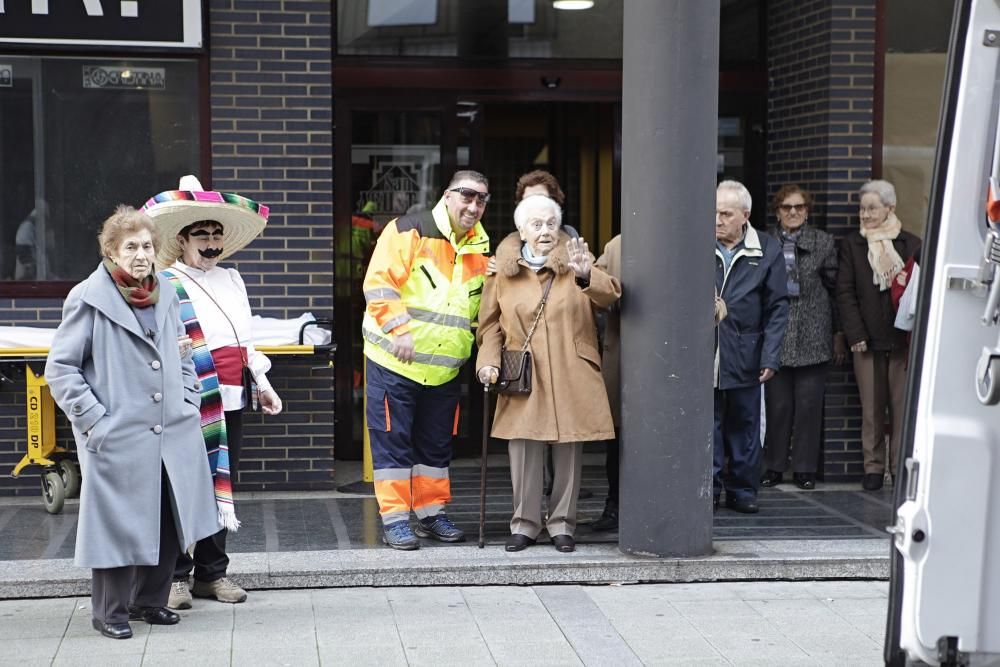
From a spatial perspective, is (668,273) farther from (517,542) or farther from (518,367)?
(517,542)

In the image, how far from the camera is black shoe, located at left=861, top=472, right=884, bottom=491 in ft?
28.8

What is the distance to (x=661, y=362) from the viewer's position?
265 inches

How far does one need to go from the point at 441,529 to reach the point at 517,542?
43 cm

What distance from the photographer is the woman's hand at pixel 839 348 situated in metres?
8.88

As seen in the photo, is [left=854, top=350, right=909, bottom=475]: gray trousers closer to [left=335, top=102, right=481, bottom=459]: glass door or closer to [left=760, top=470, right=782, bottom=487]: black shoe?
[left=760, top=470, right=782, bottom=487]: black shoe

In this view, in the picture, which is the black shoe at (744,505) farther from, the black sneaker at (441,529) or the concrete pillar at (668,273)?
the black sneaker at (441,529)

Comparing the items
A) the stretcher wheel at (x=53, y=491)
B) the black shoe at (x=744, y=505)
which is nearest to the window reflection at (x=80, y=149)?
the stretcher wheel at (x=53, y=491)

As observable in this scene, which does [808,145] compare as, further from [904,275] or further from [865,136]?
[904,275]

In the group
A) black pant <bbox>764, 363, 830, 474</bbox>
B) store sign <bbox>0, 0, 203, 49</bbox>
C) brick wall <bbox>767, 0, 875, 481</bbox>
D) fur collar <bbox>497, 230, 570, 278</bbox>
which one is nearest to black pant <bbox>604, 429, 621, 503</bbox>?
fur collar <bbox>497, 230, 570, 278</bbox>

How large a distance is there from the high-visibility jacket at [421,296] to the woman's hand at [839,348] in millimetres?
2867

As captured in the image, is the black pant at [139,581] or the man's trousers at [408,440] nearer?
the black pant at [139,581]

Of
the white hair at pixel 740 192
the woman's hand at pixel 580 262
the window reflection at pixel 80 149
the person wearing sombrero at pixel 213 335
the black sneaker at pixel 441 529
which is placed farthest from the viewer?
the window reflection at pixel 80 149

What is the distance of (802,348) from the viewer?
8.66 meters

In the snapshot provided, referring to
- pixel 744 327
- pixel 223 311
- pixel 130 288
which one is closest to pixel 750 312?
pixel 744 327
